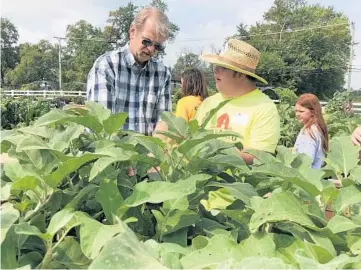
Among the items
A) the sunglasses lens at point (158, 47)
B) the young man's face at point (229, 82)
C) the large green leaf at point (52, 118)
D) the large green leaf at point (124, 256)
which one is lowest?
the large green leaf at point (124, 256)

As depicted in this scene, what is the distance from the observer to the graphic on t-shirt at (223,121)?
265 centimetres

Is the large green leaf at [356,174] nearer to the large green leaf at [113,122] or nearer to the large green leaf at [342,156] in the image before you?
the large green leaf at [342,156]

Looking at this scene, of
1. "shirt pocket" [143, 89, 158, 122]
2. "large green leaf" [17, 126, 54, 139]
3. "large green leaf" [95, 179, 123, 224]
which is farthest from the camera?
"shirt pocket" [143, 89, 158, 122]

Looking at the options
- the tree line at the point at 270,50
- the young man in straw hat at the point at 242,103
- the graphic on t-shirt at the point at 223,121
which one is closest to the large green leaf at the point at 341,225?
the young man in straw hat at the point at 242,103

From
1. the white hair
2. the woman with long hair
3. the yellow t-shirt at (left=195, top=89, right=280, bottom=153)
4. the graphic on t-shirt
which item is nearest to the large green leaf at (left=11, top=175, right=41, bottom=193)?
the yellow t-shirt at (left=195, top=89, right=280, bottom=153)

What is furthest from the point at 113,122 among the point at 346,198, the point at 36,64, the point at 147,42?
the point at 36,64

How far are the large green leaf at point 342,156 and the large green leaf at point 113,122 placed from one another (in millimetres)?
530

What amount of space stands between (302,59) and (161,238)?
4947 cm

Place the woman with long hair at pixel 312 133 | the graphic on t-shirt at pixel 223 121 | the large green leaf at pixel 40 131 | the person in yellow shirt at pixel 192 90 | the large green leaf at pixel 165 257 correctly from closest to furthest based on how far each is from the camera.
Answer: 1. the large green leaf at pixel 165 257
2. the large green leaf at pixel 40 131
3. the graphic on t-shirt at pixel 223 121
4. the woman with long hair at pixel 312 133
5. the person in yellow shirt at pixel 192 90

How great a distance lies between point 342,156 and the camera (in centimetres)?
128

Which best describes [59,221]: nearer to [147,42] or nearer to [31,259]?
[31,259]

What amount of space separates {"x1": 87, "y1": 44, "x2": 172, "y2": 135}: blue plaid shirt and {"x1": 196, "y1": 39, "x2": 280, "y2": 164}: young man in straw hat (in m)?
0.31

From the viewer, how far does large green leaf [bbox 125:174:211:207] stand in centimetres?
90

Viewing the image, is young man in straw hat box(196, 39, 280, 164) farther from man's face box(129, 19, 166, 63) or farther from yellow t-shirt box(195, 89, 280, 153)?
man's face box(129, 19, 166, 63)
